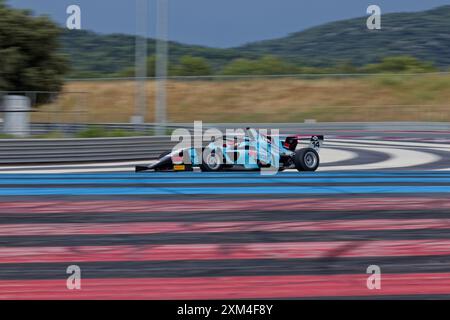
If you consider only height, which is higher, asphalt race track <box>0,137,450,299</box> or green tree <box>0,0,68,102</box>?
green tree <box>0,0,68,102</box>

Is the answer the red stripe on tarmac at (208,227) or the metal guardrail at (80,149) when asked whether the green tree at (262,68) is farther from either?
the red stripe on tarmac at (208,227)

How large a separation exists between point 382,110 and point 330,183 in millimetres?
34788

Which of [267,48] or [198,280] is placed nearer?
[198,280]

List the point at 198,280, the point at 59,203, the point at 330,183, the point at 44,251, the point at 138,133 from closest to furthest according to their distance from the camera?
the point at 198,280 < the point at 44,251 < the point at 59,203 < the point at 330,183 < the point at 138,133

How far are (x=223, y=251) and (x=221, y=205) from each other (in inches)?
106

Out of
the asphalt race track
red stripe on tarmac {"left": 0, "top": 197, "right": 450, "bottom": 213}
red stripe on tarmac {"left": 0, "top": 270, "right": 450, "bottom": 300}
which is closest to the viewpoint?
red stripe on tarmac {"left": 0, "top": 270, "right": 450, "bottom": 300}

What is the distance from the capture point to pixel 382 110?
46125mm

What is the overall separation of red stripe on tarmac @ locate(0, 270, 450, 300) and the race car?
7.83m

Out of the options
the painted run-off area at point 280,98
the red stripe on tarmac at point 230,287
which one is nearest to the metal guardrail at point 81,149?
the red stripe on tarmac at point 230,287

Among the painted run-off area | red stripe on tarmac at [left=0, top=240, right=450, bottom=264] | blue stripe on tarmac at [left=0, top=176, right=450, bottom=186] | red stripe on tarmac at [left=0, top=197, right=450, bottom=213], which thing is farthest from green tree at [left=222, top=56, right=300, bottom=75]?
red stripe on tarmac at [left=0, top=240, right=450, bottom=264]

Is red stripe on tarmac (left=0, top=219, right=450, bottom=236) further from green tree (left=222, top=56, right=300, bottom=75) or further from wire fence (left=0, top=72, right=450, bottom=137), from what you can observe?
green tree (left=222, top=56, right=300, bottom=75)

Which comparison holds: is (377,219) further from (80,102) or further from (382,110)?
(382,110)

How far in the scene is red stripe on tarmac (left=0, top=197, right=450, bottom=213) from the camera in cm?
954
